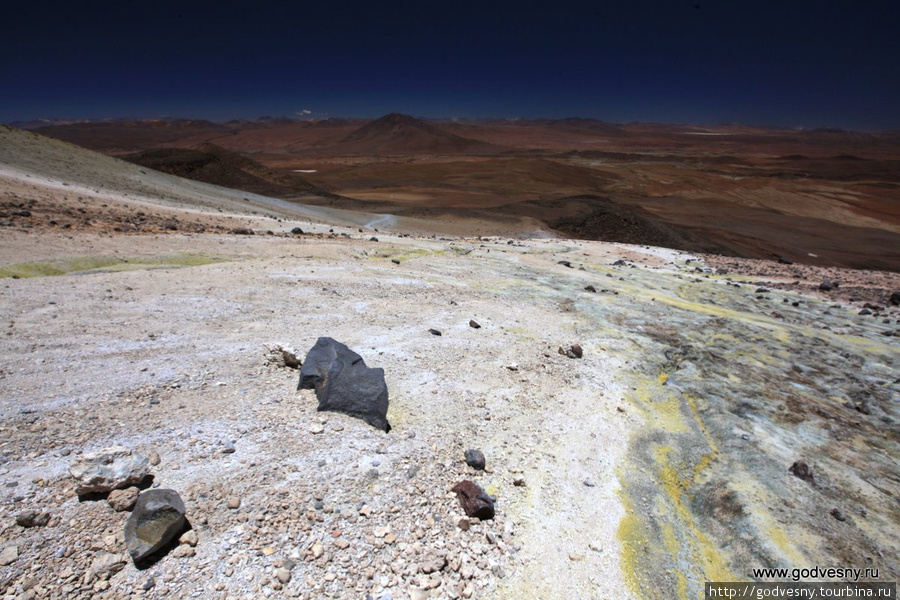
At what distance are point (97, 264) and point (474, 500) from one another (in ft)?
21.5

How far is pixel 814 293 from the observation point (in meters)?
10.8

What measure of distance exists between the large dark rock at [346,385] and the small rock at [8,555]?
1.79m

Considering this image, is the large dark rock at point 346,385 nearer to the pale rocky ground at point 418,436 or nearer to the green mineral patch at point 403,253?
the pale rocky ground at point 418,436

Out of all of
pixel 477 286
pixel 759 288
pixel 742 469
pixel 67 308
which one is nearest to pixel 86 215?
pixel 67 308

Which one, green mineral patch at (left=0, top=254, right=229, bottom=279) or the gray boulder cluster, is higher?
green mineral patch at (left=0, top=254, right=229, bottom=279)

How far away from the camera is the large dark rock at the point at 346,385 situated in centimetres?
351

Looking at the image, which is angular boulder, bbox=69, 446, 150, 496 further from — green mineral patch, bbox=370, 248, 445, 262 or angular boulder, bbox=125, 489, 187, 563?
green mineral patch, bbox=370, 248, 445, 262

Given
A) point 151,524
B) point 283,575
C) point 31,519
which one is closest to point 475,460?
point 283,575

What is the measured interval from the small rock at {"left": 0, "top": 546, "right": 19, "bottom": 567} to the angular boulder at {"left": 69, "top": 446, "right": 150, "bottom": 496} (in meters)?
0.33

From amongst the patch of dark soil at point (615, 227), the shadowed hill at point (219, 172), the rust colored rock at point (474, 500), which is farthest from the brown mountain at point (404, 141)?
the rust colored rock at point (474, 500)

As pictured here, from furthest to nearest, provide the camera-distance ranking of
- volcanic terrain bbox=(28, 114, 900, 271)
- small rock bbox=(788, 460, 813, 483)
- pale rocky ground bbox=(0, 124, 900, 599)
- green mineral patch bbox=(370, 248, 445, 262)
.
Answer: volcanic terrain bbox=(28, 114, 900, 271), green mineral patch bbox=(370, 248, 445, 262), small rock bbox=(788, 460, 813, 483), pale rocky ground bbox=(0, 124, 900, 599)

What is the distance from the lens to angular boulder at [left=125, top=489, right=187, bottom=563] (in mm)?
2150

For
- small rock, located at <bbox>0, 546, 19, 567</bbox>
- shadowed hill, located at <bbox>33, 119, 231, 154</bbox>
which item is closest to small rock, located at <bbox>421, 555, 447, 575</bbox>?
small rock, located at <bbox>0, 546, 19, 567</bbox>

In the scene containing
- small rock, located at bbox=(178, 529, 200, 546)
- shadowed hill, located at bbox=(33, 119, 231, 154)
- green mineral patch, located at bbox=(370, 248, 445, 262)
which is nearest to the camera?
small rock, located at bbox=(178, 529, 200, 546)
